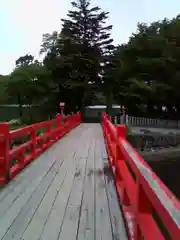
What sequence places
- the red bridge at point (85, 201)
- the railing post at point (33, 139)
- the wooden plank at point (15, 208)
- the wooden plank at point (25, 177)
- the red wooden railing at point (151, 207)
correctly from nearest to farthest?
1. the red wooden railing at point (151, 207)
2. the red bridge at point (85, 201)
3. the wooden plank at point (15, 208)
4. the wooden plank at point (25, 177)
5. the railing post at point (33, 139)

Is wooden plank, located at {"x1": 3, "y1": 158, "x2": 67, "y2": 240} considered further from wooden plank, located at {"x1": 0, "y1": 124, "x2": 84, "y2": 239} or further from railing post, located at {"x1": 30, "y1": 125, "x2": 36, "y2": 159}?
railing post, located at {"x1": 30, "y1": 125, "x2": 36, "y2": 159}

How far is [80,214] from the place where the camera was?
3.66 meters

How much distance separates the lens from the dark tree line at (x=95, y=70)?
31.4 m

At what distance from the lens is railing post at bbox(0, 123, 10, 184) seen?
510cm

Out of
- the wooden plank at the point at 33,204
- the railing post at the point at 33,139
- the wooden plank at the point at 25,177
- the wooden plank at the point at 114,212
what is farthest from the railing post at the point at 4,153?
the railing post at the point at 33,139

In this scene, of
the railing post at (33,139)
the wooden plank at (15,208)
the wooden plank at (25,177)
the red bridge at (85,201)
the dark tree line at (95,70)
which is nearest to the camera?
the red bridge at (85,201)

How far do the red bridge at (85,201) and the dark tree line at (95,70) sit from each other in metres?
25.2

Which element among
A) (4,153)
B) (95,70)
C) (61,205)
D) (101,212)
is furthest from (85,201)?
(95,70)

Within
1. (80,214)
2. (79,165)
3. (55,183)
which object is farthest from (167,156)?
(80,214)

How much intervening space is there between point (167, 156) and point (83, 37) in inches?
695

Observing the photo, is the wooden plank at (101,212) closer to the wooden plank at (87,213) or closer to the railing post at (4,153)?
the wooden plank at (87,213)

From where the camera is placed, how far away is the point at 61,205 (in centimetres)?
399

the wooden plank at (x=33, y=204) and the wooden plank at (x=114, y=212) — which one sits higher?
the wooden plank at (x=33, y=204)

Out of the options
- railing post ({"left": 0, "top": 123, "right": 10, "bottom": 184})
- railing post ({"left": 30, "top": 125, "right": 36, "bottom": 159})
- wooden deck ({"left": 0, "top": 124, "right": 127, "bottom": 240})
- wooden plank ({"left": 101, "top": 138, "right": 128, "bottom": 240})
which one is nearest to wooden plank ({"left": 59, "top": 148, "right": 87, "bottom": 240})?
wooden deck ({"left": 0, "top": 124, "right": 127, "bottom": 240})
